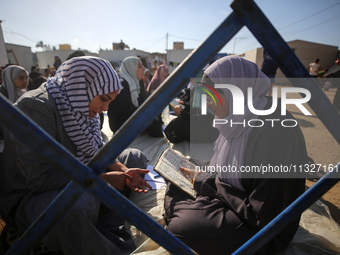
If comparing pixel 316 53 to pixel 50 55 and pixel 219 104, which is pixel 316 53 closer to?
pixel 219 104

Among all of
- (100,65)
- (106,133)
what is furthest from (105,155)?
(106,133)

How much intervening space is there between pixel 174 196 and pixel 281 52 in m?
1.43

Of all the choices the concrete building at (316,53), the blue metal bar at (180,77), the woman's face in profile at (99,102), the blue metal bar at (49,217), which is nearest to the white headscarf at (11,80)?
the woman's face in profile at (99,102)

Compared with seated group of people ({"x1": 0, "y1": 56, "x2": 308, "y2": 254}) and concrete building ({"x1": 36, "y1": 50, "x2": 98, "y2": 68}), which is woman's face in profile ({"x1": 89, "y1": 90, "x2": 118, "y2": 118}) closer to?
seated group of people ({"x1": 0, "y1": 56, "x2": 308, "y2": 254})

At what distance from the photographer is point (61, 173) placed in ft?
4.94

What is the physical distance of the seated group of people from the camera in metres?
1.18

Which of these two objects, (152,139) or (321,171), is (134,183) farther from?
(321,171)

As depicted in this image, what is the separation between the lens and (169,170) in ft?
5.86

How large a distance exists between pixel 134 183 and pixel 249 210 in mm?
970

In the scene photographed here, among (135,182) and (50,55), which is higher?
(50,55)

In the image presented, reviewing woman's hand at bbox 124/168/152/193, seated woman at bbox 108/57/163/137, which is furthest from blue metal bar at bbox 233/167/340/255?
seated woman at bbox 108/57/163/137

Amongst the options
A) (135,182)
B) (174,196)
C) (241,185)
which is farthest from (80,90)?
(241,185)

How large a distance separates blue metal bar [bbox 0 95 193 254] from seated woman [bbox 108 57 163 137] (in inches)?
113

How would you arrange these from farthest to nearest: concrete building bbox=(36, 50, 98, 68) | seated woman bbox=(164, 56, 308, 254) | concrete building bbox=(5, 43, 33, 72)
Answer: concrete building bbox=(36, 50, 98, 68) → concrete building bbox=(5, 43, 33, 72) → seated woman bbox=(164, 56, 308, 254)
